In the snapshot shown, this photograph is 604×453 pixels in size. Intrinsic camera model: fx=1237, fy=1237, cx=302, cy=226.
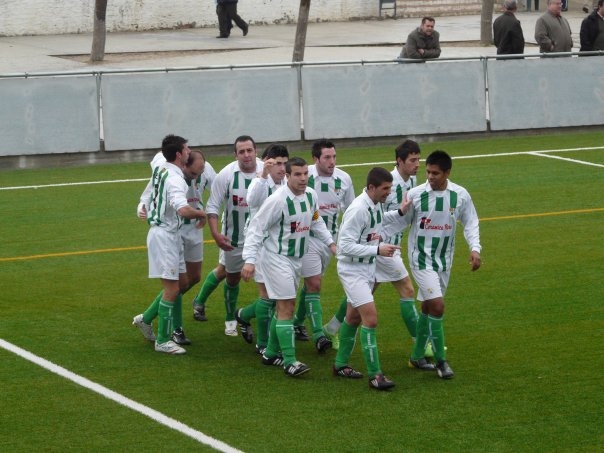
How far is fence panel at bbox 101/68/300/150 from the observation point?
22562mm

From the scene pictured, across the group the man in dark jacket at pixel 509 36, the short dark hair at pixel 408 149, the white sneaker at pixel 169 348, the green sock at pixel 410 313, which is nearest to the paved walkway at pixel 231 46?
the man in dark jacket at pixel 509 36

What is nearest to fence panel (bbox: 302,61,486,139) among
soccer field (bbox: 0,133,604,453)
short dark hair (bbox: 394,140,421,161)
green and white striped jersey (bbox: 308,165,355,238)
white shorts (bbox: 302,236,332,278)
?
soccer field (bbox: 0,133,604,453)

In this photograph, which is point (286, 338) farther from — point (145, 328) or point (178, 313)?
point (145, 328)

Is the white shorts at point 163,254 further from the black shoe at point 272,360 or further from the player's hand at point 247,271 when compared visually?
the player's hand at point 247,271

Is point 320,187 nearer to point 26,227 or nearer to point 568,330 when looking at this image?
point 568,330

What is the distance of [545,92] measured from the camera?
81.8 feet

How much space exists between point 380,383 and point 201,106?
42.1 feet

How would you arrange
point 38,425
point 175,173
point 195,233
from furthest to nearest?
point 195,233, point 175,173, point 38,425

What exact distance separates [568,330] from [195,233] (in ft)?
12.9

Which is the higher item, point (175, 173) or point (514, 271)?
point (175, 173)

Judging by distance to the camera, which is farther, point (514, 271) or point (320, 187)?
point (514, 271)

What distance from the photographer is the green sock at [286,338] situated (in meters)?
11.3

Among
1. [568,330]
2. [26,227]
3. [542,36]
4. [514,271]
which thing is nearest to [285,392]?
[568,330]

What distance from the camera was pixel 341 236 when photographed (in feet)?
36.0
